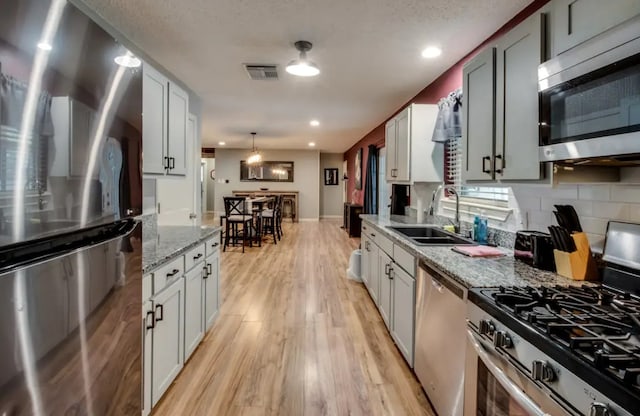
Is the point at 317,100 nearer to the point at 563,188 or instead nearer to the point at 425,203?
the point at 425,203

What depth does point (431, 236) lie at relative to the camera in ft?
10.3

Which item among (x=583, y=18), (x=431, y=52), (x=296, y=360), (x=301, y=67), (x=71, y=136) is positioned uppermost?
(x=431, y=52)

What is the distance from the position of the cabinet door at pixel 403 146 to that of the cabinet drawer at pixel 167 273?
7.53 feet

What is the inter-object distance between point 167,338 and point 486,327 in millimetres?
1651

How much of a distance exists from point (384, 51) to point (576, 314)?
2583 mm

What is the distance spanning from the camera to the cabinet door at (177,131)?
2.58 m

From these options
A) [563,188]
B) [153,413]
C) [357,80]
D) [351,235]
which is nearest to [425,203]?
[357,80]

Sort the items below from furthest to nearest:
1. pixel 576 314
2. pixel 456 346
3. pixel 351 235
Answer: pixel 351 235
pixel 456 346
pixel 576 314

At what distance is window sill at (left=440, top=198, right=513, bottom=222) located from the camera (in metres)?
2.45

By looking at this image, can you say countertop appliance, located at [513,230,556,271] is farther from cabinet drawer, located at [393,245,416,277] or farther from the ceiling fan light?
the ceiling fan light

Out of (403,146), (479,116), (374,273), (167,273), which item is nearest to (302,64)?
(403,146)

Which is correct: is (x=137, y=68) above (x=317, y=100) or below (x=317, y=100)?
below

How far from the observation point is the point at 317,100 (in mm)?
4871

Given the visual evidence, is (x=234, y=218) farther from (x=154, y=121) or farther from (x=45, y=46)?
(x=45, y=46)
